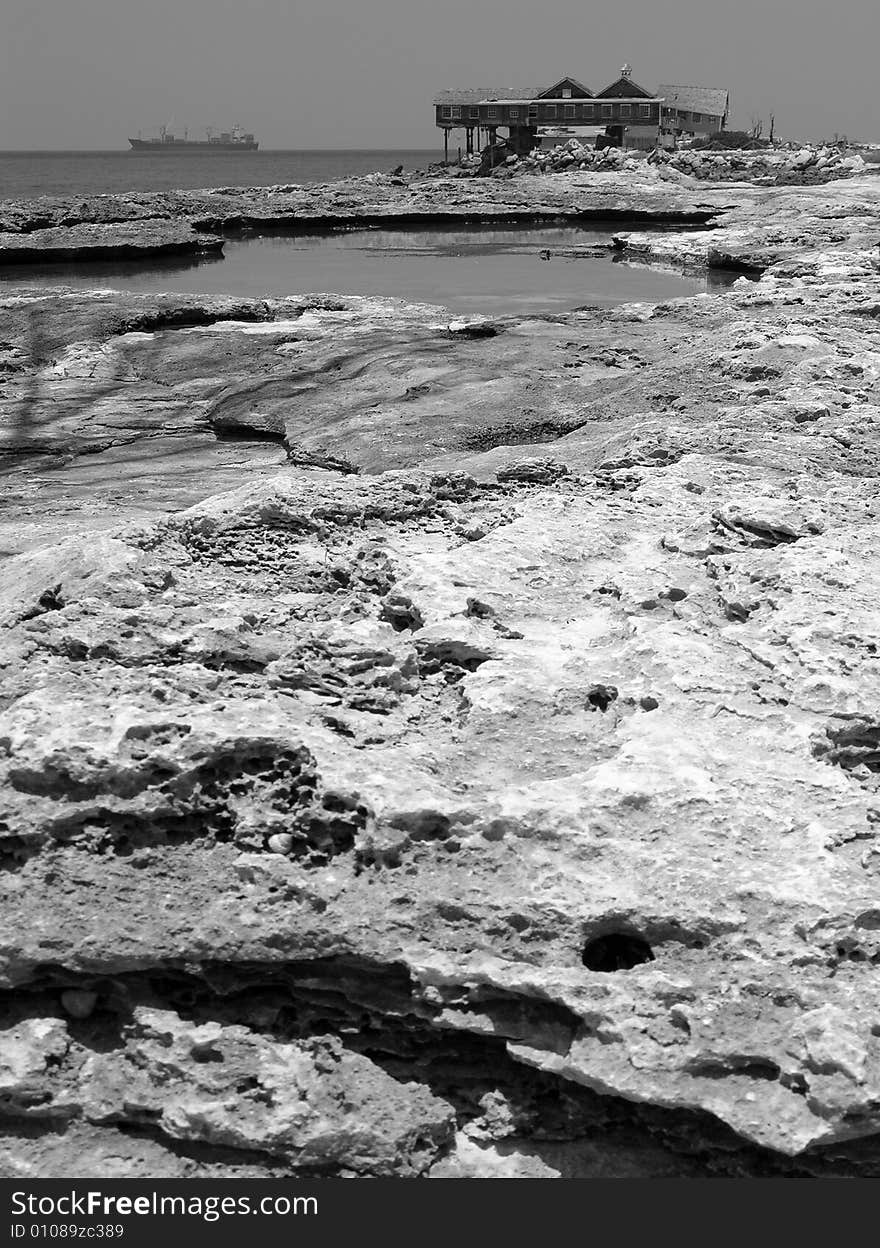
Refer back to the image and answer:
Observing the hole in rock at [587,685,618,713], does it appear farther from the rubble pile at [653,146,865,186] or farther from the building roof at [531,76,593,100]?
the building roof at [531,76,593,100]

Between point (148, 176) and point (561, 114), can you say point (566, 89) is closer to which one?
point (561, 114)

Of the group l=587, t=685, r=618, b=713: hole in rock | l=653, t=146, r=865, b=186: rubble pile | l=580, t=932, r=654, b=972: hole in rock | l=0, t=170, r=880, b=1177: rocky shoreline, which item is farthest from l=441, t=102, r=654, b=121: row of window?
l=580, t=932, r=654, b=972: hole in rock

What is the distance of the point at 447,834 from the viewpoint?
172 centimetres

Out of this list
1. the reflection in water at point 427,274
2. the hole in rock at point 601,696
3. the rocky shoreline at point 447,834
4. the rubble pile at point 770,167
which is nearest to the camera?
the rocky shoreline at point 447,834

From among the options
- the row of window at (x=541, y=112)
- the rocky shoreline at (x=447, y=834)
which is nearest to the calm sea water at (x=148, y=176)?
the row of window at (x=541, y=112)

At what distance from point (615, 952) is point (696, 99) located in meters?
64.9

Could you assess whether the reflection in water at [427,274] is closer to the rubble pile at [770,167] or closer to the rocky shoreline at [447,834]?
the rocky shoreline at [447,834]

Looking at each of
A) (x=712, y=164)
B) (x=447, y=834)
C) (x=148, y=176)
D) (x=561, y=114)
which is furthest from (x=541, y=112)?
(x=447, y=834)

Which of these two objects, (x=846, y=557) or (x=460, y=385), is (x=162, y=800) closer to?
(x=846, y=557)

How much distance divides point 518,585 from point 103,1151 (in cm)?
146

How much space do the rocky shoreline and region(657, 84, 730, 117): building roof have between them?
61.0 m

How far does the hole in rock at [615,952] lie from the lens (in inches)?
64.1

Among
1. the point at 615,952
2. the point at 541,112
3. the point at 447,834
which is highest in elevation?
the point at 541,112

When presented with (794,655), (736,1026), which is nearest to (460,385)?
(794,655)
